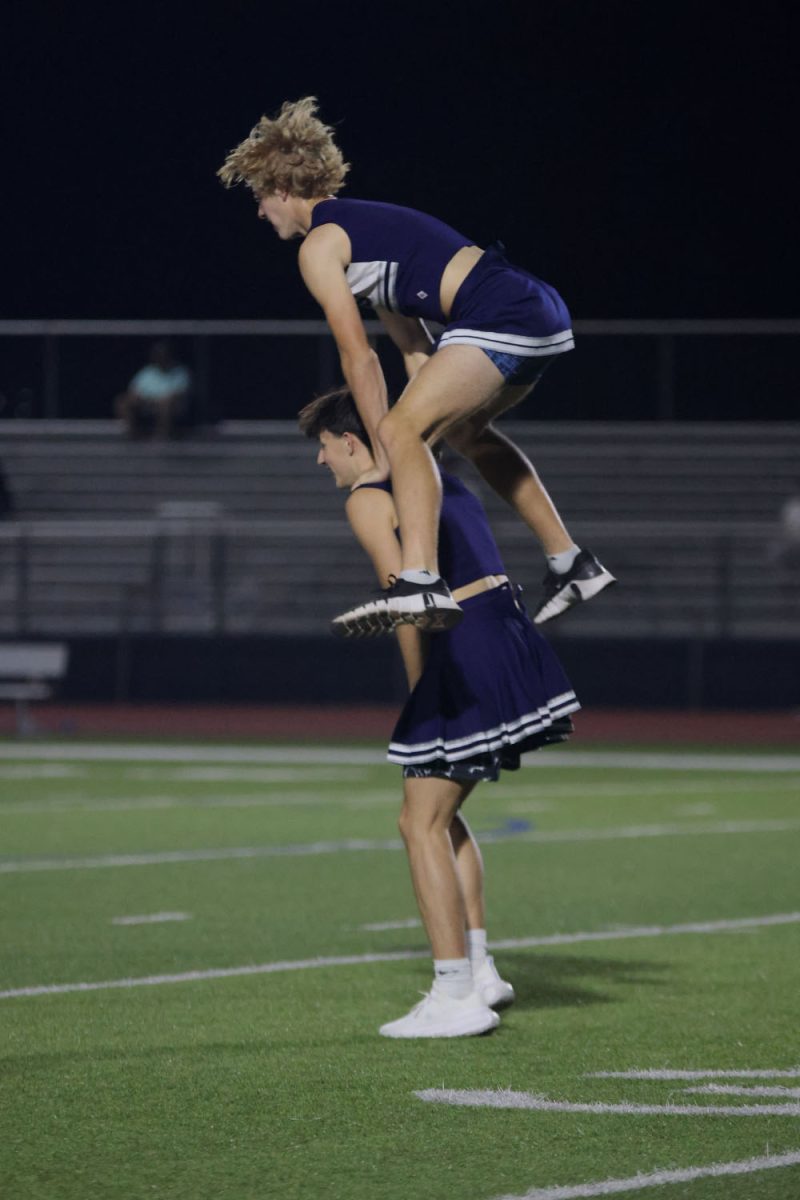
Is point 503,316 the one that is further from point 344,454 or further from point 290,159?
point 290,159

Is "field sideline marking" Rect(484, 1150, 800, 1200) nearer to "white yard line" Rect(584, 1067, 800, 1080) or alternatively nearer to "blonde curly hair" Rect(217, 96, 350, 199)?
"white yard line" Rect(584, 1067, 800, 1080)

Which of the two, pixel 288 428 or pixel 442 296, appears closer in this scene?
pixel 442 296

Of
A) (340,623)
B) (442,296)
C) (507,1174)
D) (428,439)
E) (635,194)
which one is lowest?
(507,1174)

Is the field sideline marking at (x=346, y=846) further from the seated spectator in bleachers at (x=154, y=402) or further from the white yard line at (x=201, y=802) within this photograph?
the seated spectator in bleachers at (x=154, y=402)

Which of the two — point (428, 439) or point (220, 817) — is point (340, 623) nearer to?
point (428, 439)

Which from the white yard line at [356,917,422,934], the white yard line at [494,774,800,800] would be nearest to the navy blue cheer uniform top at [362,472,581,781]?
the white yard line at [356,917,422,934]

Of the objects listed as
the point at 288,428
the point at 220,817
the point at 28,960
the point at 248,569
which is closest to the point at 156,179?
the point at 288,428

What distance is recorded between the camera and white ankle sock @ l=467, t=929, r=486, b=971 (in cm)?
619

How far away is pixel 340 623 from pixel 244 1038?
3.84 ft

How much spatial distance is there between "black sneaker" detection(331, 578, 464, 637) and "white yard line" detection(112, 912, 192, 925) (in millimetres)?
3032

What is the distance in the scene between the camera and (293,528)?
23.8 metres

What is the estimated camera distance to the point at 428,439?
5793mm

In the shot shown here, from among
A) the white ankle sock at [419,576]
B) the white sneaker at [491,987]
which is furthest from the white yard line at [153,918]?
the white ankle sock at [419,576]

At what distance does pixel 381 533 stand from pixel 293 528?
58.9 ft
